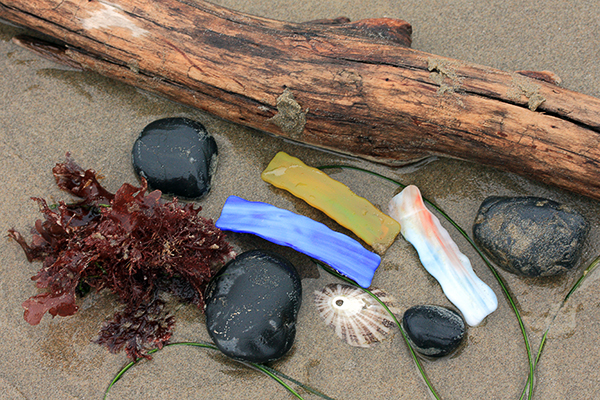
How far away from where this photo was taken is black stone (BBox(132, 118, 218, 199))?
280 centimetres

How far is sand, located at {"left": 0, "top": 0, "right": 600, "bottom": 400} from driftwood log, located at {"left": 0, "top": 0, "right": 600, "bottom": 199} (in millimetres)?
225

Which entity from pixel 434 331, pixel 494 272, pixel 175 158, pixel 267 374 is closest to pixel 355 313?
pixel 434 331

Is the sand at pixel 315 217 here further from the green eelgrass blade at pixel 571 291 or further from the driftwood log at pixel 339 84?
the driftwood log at pixel 339 84

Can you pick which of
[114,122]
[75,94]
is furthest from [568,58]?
[75,94]

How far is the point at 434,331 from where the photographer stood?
253 centimetres

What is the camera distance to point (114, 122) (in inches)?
122

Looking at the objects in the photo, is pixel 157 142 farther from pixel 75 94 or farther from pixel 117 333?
pixel 117 333

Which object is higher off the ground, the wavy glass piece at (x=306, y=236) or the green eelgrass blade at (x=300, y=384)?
the wavy glass piece at (x=306, y=236)

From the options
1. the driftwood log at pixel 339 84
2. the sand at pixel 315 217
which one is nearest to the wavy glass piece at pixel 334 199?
the sand at pixel 315 217

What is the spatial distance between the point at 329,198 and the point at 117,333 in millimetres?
1560

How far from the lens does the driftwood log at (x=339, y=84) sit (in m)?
2.54

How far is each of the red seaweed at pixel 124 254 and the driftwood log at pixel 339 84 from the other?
0.81m

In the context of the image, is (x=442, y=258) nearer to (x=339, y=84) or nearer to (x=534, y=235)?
(x=534, y=235)

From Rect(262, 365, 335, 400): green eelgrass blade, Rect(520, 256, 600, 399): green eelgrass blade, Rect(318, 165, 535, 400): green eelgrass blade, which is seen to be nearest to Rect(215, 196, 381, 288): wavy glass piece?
Rect(318, 165, 535, 400): green eelgrass blade
